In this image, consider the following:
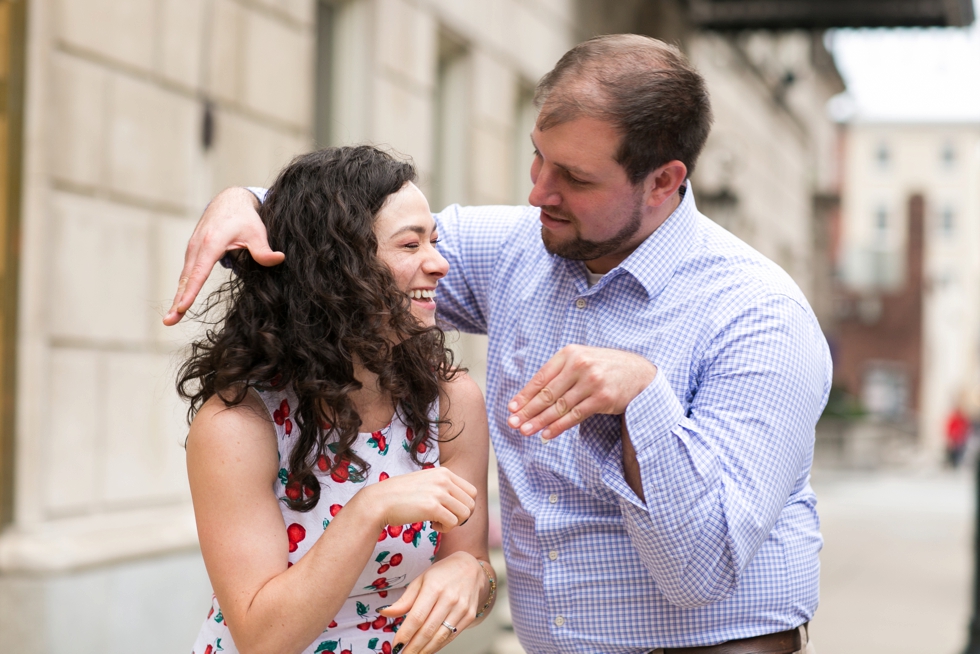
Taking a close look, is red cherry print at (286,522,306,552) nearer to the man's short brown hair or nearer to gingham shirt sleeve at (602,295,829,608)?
gingham shirt sleeve at (602,295,829,608)

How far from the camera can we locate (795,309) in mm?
2396

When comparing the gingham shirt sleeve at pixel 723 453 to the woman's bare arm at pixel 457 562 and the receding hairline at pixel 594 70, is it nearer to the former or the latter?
the woman's bare arm at pixel 457 562

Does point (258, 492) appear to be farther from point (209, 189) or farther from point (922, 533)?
point (922, 533)

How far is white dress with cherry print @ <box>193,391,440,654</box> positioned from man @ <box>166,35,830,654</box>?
0.29 m

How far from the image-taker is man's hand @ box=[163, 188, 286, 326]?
7.47 feet

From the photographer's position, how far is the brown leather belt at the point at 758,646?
2418mm

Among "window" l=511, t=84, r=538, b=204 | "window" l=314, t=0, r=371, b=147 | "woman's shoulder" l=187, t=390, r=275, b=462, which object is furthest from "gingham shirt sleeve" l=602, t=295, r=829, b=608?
"window" l=511, t=84, r=538, b=204

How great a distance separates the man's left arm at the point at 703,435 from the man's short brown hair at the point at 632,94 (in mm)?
463

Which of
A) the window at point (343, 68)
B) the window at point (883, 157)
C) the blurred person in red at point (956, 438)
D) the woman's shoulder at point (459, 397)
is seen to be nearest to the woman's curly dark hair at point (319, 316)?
the woman's shoulder at point (459, 397)

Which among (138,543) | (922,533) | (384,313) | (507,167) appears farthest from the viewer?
(922,533)

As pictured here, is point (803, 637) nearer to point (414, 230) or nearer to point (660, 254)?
point (660, 254)

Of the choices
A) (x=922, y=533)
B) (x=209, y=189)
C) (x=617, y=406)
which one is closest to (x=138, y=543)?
(x=209, y=189)

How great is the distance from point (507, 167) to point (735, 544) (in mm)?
8355

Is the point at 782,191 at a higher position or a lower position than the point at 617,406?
higher
